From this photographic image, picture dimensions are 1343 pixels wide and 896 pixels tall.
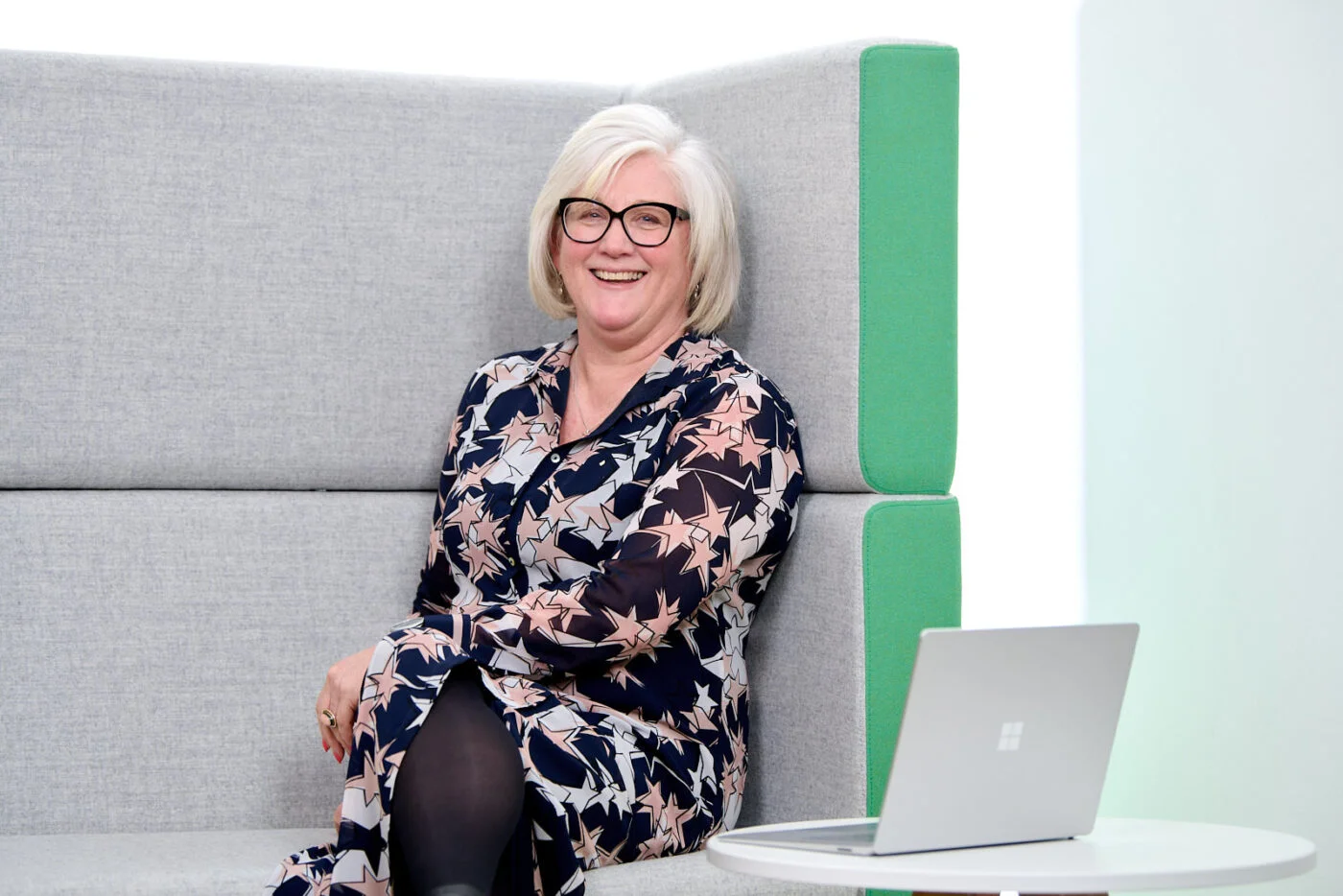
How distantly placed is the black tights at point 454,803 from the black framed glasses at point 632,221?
2.50 ft

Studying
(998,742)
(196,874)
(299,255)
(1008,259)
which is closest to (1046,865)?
(998,742)

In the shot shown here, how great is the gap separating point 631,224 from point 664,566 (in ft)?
1.83

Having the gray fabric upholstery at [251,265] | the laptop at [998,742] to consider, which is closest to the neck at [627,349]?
the gray fabric upholstery at [251,265]

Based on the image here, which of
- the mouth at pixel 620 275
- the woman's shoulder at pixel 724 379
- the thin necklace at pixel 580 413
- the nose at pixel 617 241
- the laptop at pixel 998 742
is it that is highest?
the nose at pixel 617 241

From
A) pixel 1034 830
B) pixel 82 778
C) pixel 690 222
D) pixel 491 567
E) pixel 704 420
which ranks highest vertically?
pixel 690 222

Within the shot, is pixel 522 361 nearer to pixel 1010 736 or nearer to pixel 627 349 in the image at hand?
pixel 627 349

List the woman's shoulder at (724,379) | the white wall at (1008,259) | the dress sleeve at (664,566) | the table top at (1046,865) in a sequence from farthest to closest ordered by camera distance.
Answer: the white wall at (1008,259), the woman's shoulder at (724,379), the dress sleeve at (664,566), the table top at (1046,865)

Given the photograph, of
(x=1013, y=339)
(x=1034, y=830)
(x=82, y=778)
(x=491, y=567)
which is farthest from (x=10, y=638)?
(x=1013, y=339)

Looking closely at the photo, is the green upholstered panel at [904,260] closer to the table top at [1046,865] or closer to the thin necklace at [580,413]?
the thin necklace at [580,413]

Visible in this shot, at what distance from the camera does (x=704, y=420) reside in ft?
6.56

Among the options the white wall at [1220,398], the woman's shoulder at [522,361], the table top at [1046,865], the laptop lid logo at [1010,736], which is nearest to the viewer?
the table top at [1046,865]

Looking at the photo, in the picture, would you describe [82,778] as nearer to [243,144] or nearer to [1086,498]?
[243,144]

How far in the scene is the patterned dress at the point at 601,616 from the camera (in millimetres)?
1762

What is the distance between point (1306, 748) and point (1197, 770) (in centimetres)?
28
